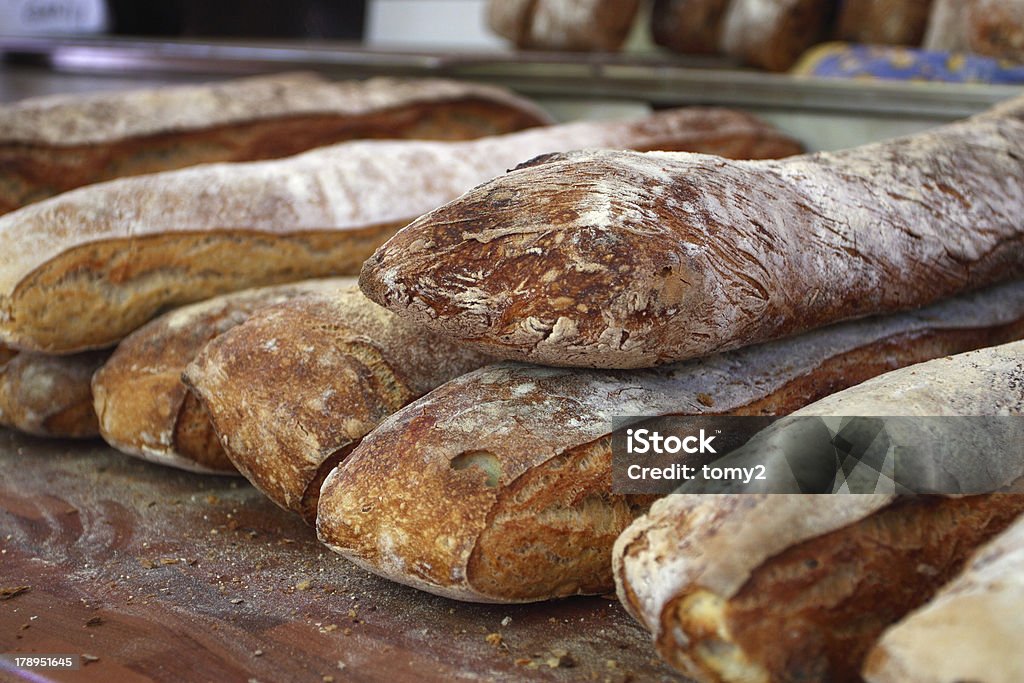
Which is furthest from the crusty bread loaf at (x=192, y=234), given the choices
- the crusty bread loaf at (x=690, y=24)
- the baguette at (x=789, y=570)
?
the crusty bread loaf at (x=690, y=24)

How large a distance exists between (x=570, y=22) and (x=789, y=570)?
10.1 ft

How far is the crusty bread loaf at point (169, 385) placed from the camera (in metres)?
1.66

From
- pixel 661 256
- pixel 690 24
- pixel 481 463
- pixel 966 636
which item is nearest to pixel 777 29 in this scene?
pixel 690 24

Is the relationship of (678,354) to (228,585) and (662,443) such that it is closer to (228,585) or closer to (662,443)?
(662,443)

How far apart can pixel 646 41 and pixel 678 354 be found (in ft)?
12.2

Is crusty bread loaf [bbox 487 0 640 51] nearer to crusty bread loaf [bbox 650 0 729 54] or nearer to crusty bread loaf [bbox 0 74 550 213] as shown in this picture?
crusty bread loaf [bbox 650 0 729 54]

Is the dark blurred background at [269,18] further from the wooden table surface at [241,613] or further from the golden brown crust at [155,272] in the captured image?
the wooden table surface at [241,613]

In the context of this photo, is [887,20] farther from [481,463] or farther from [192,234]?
[481,463]

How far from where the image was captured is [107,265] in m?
1.80

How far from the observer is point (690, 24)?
3.81 m

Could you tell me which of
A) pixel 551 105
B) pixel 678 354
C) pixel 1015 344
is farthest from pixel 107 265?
pixel 551 105

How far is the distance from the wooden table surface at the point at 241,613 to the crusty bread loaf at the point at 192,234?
1.11 feet

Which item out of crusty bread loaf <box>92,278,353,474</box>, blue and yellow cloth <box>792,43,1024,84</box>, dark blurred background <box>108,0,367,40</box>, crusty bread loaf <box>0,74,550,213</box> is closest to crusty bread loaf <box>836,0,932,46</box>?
blue and yellow cloth <box>792,43,1024,84</box>

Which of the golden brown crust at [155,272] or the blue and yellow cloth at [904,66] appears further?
the blue and yellow cloth at [904,66]
